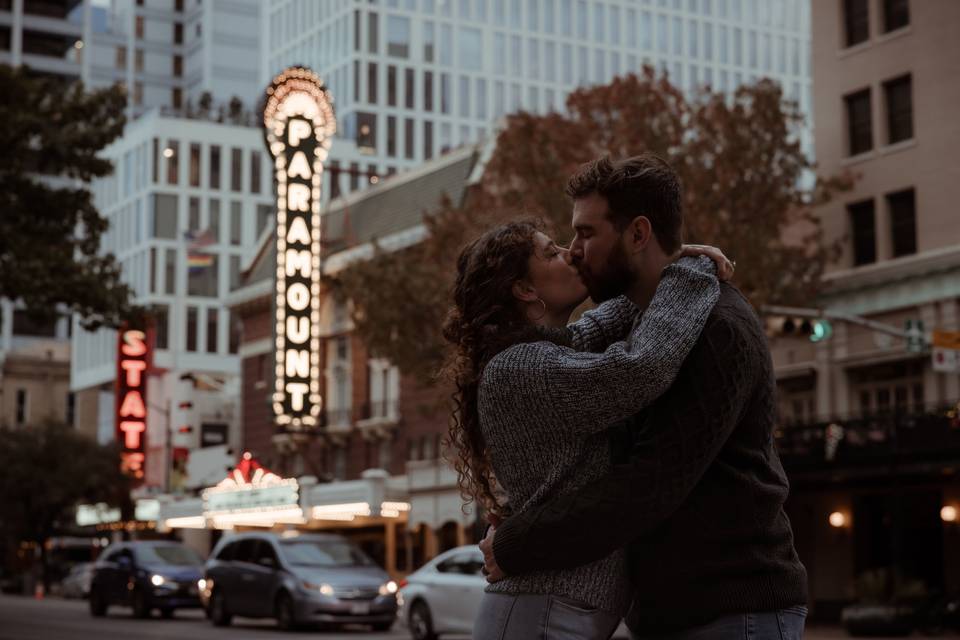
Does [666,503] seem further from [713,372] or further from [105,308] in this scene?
[105,308]

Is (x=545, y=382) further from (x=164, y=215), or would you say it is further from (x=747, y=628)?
(x=164, y=215)

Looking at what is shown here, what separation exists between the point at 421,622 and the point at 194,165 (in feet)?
217

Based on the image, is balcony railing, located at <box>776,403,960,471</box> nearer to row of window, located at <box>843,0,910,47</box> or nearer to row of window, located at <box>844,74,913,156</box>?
row of window, located at <box>844,74,913,156</box>

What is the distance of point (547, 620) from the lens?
12.2 feet

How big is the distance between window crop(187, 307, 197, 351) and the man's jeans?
84.5m

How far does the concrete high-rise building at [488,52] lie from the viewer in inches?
3620

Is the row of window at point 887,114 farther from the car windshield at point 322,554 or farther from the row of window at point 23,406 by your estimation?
the row of window at point 23,406

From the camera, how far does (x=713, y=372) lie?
11.8 feet

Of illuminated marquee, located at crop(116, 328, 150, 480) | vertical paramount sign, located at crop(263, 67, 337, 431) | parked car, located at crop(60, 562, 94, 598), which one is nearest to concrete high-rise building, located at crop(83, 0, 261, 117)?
illuminated marquee, located at crop(116, 328, 150, 480)

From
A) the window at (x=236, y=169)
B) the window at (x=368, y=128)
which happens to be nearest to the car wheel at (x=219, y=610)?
the window at (x=236, y=169)

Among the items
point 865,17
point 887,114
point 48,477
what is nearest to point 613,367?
point 887,114

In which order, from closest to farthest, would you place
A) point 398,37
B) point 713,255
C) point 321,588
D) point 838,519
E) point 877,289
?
point 713,255, point 321,588, point 838,519, point 877,289, point 398,37

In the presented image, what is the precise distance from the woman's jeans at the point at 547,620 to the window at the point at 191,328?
8424 cm

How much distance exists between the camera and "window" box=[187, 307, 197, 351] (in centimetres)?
8656
